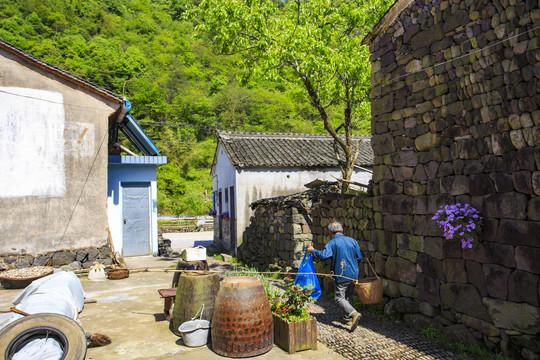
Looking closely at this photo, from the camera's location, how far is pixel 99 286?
8.82m

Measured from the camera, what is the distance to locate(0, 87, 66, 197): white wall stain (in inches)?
380

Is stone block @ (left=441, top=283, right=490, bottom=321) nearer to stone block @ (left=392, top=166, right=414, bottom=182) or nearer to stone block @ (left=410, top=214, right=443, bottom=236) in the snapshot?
stone block @ (left=410, top=214, right=443, bottom=236)

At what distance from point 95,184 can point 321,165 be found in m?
8.17

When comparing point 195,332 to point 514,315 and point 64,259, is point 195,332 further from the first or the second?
point 64,259

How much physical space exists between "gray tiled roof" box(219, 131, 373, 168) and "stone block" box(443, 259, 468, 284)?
31.5ft

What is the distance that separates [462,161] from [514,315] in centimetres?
197

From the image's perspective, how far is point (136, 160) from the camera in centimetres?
1256

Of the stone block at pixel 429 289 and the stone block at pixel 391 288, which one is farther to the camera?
the stone block at pixel 391 288

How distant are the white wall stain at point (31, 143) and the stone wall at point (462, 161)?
27.6 feet

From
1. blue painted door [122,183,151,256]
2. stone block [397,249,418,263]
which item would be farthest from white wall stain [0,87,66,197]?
stone block [397,249,418,263]

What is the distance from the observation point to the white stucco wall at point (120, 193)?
40.7ft

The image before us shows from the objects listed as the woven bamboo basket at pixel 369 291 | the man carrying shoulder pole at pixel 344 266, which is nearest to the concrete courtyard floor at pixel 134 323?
the man carrying shoulder pole at pixel 344 266

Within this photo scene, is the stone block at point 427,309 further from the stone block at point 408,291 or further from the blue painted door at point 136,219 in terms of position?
the blue painted door at point 136,219

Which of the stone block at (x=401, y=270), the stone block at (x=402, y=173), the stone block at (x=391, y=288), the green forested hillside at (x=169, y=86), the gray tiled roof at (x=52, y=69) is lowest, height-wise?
the stone block at (x=391, y=288)
